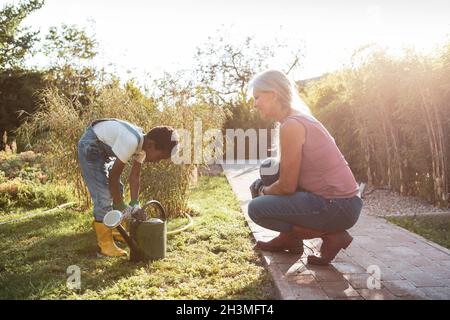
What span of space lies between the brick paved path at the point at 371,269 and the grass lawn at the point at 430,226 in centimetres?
21

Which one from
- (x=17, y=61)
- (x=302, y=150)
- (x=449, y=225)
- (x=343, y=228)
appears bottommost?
(x=449, y=225)

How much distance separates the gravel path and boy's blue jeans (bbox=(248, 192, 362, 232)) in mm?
2607

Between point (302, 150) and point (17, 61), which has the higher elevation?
point (17, 61)

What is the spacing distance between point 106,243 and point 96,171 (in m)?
0.67

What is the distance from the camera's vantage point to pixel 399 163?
6.79 meters

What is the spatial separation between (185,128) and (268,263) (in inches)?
99.0

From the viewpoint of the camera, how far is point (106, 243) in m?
3.89

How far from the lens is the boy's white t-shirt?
357 cm

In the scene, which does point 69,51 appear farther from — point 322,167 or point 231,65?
point 322,167

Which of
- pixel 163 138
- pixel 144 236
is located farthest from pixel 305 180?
pixel 144 236

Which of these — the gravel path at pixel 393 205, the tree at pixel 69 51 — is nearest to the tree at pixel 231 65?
the tree at pixel 69 51

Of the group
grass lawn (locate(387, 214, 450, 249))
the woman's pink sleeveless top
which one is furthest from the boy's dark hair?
grass lawn (locate(387, 214, 450, 249))
